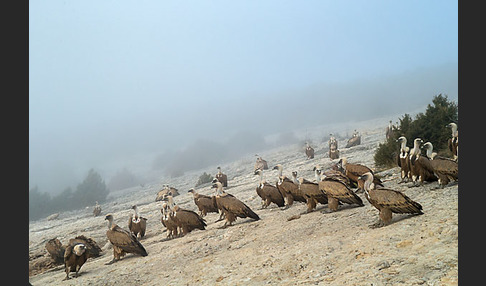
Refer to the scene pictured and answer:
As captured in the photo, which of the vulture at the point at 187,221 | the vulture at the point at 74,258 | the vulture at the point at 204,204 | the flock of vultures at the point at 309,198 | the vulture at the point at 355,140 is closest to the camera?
the flock of vultures at the point at 309,198

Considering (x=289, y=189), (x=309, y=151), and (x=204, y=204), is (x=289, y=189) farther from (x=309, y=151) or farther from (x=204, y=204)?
(x=309, y=151)

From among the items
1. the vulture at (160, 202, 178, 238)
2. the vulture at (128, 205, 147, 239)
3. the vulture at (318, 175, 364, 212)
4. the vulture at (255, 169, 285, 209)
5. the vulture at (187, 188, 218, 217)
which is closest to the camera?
the vulture at (318, 175, 364, 212)

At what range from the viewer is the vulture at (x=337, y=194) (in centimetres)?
862

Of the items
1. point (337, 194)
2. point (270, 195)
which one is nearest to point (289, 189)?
point (270, 195)

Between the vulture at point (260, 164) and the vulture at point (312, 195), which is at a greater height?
the vulture at point (260, 164)

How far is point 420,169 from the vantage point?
887 centimetres

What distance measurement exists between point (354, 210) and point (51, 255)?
741cm

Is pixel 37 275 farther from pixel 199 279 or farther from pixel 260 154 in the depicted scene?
pixel 260 154

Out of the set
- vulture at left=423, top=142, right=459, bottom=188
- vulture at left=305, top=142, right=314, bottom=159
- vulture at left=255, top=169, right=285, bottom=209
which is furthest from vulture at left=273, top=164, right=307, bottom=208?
vulture at left=423, top=142, right=459, bottom=188

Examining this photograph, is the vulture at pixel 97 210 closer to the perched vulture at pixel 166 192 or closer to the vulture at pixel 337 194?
the perched vulture at pixel 166 192

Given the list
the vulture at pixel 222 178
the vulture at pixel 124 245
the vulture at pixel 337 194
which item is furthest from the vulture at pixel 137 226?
the vulture at pixel 337 194

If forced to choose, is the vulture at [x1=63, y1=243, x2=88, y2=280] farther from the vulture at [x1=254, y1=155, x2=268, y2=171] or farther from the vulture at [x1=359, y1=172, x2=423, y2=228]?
the vulture at [x1=254, y1=155, x2=268, y2=171]

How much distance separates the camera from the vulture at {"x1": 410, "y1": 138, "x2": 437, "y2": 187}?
871 cm

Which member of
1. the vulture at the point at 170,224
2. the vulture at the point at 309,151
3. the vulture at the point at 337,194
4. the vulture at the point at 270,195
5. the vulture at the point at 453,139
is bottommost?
the vulture at the point at 170,224
